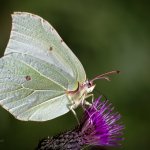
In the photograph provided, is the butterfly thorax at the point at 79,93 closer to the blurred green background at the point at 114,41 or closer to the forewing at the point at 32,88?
the forewing at the point at 32,88

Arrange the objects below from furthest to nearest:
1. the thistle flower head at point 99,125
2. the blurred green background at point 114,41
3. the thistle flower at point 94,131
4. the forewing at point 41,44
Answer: the blurred green background at point 114,41
the thistle flower head at point 99,125
the thistle flower at point 94,131
the forewing at point 41,44

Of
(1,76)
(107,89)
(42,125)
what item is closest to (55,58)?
(1,76)

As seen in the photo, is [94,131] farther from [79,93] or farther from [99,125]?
[79,93]

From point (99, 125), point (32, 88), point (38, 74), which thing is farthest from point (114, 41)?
point (32, 88)

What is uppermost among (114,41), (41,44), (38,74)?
(41,44)

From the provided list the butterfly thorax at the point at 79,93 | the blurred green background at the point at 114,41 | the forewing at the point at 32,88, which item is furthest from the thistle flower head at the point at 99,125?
the blurred green background at the point at 114,41

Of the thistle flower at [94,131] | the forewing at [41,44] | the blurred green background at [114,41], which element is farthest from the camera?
the blurred green background at [114,41]

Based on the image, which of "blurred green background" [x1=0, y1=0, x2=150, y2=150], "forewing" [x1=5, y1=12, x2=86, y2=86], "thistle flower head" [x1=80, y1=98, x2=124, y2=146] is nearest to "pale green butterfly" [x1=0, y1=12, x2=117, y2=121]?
"forewing" [x1=5, y1=12, x2=86, y2=86]
